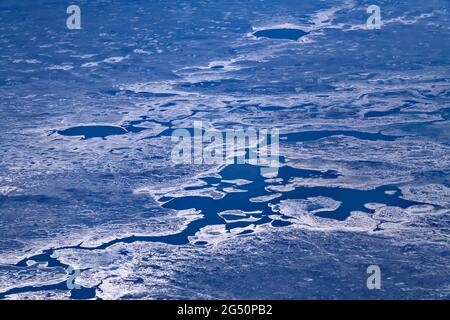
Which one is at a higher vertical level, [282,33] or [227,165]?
[282,33]

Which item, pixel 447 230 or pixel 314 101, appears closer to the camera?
pixel 447 230

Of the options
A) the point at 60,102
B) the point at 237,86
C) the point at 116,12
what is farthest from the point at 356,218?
the point at 116,12

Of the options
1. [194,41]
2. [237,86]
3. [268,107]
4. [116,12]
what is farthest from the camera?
[116,12]

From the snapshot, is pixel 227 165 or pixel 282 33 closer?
pixel 227 165

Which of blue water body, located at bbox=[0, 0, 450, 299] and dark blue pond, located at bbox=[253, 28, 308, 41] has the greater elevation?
dark blue pond, located at bbox=[253, 28, 308, 41]

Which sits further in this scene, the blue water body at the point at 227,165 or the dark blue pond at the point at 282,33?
the dark blue pond at the point at 282,33

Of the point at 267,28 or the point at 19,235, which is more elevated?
the point at 267,28

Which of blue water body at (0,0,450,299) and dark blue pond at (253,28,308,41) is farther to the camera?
dark blue pond at (253,28,308,41)

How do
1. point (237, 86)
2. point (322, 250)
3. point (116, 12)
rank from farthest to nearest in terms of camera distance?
point (116, 12), point (237, 86), point (322, 250)

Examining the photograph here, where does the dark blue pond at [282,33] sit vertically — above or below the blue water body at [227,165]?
above

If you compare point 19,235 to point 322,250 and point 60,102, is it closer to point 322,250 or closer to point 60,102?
point 322,250
